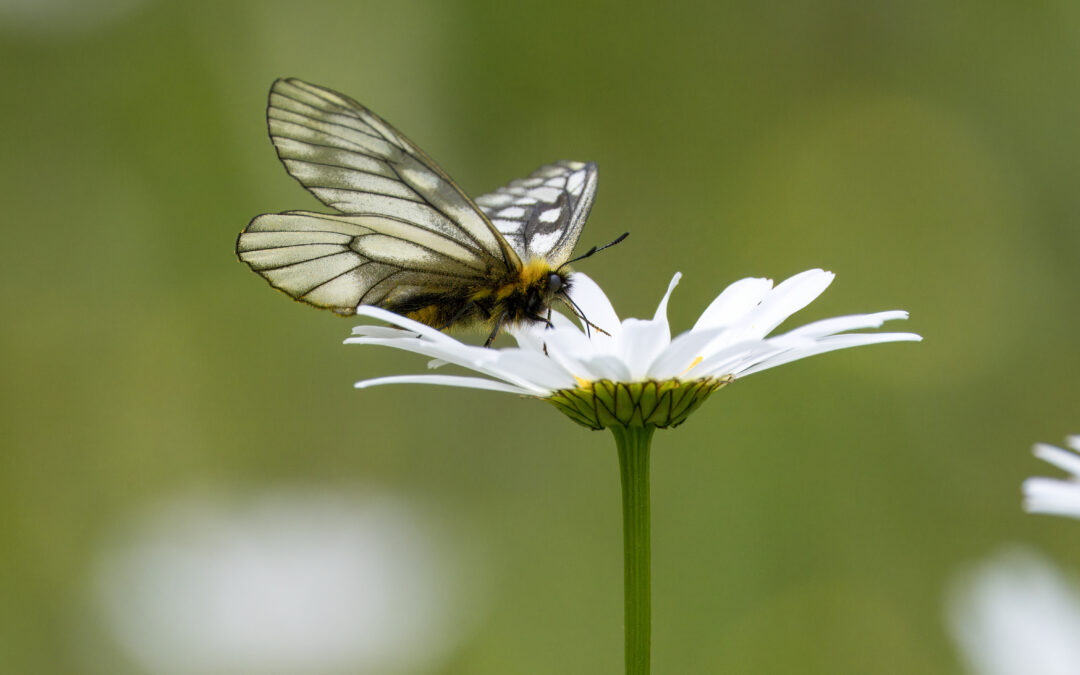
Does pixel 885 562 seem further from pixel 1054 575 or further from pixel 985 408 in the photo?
pixel 1054 575

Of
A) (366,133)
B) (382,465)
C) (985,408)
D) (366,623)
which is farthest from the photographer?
(382,465)

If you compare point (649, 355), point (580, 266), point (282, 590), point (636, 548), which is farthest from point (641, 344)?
point (580, 266)

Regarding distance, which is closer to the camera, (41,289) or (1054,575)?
(1054,575)

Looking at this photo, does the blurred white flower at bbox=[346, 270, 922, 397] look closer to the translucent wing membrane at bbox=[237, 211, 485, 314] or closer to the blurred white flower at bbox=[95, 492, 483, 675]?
the translucent wing membrane at bbox=[237, 211, 485, 314]

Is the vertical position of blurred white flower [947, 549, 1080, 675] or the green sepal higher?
the green sepal

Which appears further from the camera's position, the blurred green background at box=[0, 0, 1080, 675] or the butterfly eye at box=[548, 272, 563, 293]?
the blurred green background at box=[0, 0, 1080, 675]

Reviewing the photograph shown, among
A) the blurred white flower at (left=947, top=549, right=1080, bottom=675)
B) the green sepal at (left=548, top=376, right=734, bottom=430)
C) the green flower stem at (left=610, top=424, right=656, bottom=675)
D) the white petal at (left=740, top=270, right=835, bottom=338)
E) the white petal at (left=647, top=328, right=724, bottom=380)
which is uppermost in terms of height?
the white petal at (left=740, top=270, right=835, bottom=338)

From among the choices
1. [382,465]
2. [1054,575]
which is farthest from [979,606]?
[382,465]

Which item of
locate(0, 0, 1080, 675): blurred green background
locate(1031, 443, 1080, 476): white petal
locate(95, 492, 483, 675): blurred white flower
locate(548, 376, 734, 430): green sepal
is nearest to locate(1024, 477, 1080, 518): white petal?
locate(1031, 443, 1080, 476): white petal
